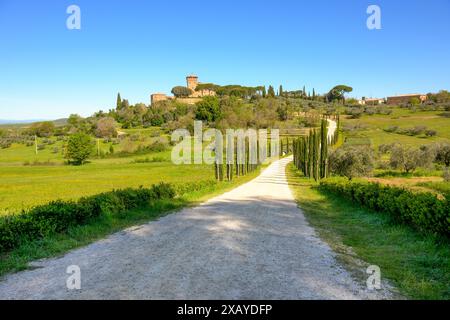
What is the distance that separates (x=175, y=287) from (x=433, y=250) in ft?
18.4

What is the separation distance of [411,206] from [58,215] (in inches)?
376

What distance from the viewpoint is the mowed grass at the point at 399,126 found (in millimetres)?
72375

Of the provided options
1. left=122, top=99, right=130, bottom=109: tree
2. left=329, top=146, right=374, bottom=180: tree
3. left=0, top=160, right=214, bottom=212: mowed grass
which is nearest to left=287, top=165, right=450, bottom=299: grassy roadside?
left=0, top=160, right=214, bottom=212: mowed grass

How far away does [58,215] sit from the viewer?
30.6ft

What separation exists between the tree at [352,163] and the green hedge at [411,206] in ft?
88.0

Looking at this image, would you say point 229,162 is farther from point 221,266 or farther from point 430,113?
point 430,113

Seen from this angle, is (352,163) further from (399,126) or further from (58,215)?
(399,126)

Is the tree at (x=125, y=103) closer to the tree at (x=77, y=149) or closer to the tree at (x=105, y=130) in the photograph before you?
the tree at (x=105, y=130)

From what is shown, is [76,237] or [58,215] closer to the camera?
[76,237]

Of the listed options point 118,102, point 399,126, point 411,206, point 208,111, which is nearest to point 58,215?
point 411,206

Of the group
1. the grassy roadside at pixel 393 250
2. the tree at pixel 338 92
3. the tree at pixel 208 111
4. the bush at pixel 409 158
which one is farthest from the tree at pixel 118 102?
the grassy roadside at pixel 393 250

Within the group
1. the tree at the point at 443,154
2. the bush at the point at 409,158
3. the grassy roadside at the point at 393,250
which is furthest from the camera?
the tree at the point at 443,154

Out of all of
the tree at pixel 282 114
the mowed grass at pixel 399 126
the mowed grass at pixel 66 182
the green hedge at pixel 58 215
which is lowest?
the mowed grass at pixel 66 182
